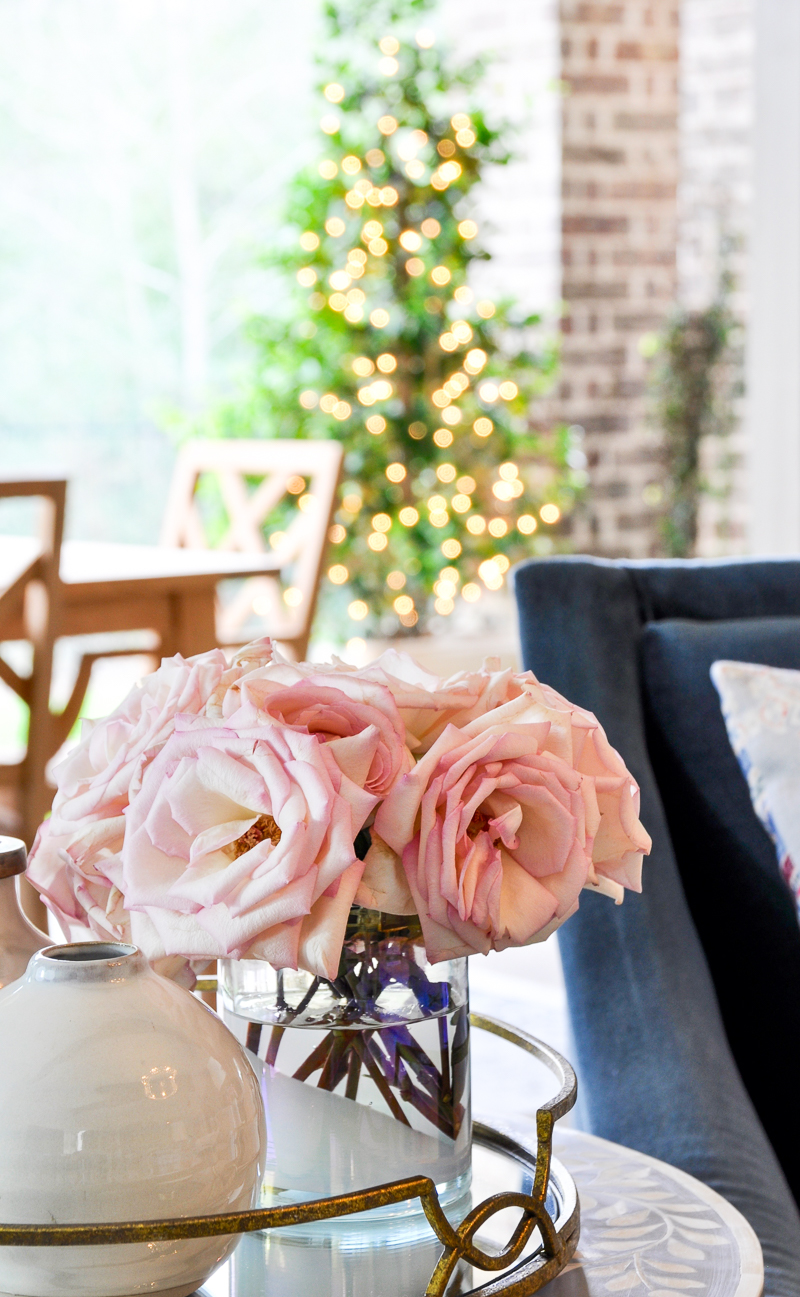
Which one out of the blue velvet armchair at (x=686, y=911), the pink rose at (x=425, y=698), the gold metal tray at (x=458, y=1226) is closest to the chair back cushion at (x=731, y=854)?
the blue velvet armchair at (x=686, y=911)

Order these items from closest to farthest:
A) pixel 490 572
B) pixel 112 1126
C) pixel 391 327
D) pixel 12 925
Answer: pixel 112 1126 < pixel 12 925 < pixel 391 327 < pixel 490 572

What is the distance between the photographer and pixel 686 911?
1.07 meters

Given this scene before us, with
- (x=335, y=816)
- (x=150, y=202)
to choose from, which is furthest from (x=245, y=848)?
(x=150, y=202)

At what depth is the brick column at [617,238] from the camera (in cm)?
471

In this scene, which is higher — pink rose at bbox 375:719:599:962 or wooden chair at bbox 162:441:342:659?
pink rose at bbox 375:719:599:962

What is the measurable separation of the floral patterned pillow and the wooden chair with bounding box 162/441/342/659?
2006mm

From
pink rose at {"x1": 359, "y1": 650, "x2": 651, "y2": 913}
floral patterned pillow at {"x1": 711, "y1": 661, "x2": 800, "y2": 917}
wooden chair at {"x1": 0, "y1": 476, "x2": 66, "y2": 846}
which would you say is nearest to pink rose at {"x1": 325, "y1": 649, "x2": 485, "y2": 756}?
pink rose at {"x1": 359, "y1": 650, "x2": 651, "y2": 913}

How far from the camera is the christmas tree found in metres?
4.24

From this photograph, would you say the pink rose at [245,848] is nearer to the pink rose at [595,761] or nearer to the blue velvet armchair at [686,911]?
the pink rose at [595,761]

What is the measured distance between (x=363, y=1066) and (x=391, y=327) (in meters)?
3.80

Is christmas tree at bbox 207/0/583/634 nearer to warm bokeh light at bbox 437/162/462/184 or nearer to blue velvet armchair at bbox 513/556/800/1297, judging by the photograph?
warm bokeh light at bbox 437/162/462/184

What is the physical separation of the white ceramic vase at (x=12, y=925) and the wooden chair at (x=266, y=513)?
2405 mm

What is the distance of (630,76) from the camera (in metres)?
4.77

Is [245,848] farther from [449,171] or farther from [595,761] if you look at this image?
[449,171]
